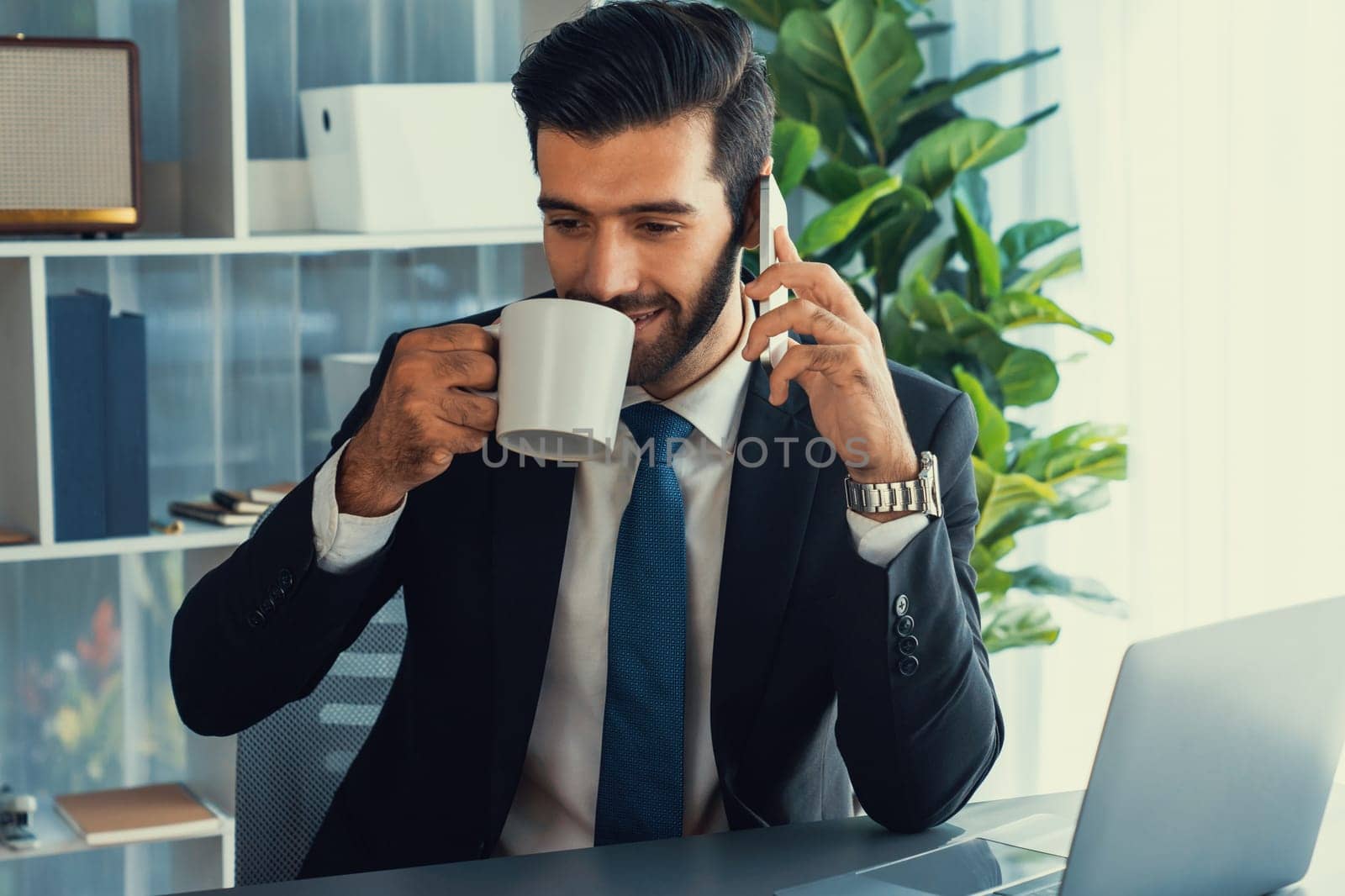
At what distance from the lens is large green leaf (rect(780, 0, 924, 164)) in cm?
239

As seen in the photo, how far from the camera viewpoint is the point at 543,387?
1.17 metres

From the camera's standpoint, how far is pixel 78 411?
219 cm

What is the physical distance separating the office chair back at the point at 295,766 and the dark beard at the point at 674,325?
0.38 meters

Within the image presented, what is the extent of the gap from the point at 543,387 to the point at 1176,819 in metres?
0.55

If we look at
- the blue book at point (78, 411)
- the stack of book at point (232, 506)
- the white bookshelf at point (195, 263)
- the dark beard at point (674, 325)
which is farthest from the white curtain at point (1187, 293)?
the blue book at point (78, 411)

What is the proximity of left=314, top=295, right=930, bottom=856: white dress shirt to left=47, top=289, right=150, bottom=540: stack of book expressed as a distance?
0.99 meters

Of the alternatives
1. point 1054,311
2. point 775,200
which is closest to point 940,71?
point 1054,311

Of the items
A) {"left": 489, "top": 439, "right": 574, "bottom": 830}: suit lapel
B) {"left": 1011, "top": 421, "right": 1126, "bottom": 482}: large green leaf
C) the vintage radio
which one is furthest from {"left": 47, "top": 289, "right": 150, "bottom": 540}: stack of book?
{"left": 1011, "top": 421, "right": 1126, "bottom": 482}: large green leaf

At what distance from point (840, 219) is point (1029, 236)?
33 cm

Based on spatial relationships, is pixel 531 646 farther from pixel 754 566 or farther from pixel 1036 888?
pixel 1036 888

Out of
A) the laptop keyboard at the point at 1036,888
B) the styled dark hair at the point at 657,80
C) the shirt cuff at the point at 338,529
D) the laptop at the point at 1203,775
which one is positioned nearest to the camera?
the laptop at the point at 1203,775

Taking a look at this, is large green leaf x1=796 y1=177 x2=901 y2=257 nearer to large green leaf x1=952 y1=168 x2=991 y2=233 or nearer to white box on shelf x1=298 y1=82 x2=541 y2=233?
large green leaf x1=952 y1=168 x2=991 y2=233

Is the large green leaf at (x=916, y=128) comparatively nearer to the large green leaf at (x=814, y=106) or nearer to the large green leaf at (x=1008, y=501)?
the large green leaf at (x=814, y=106)

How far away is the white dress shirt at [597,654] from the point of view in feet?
4.76
